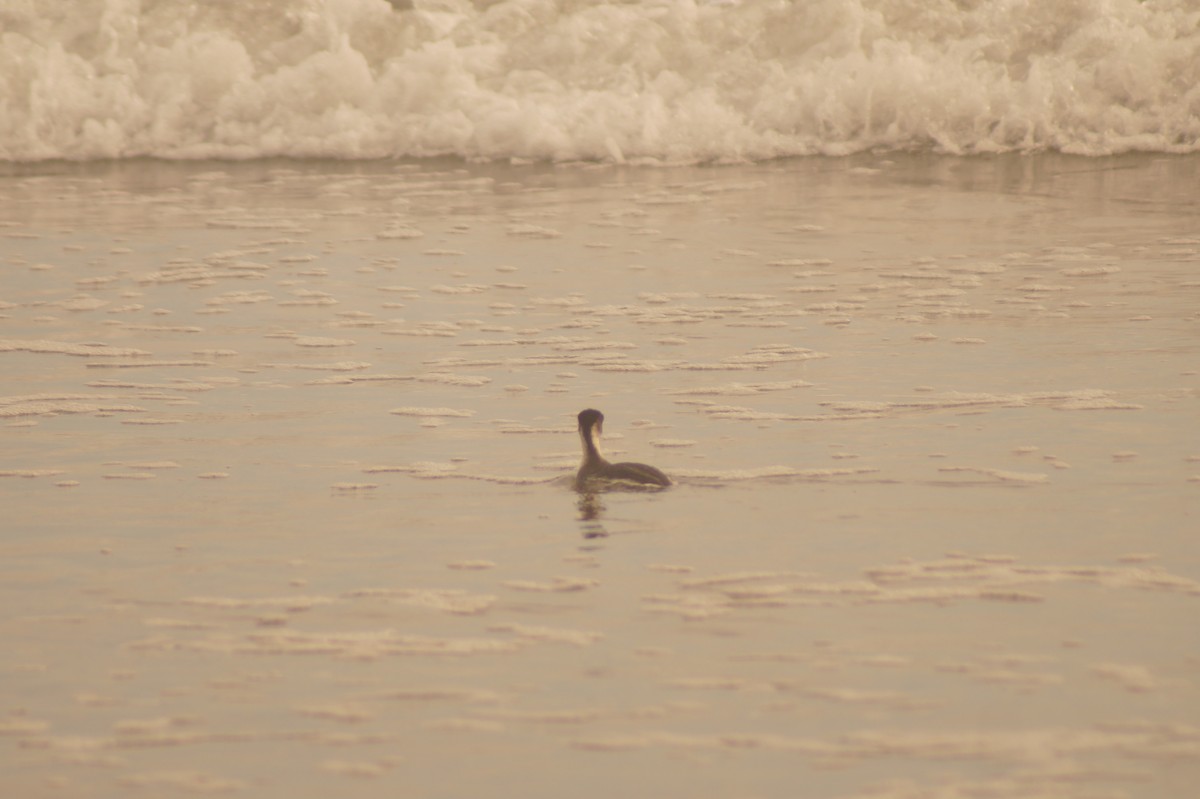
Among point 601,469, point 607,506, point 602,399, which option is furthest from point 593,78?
point 607,506

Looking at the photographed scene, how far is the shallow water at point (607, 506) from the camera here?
4.33 metres

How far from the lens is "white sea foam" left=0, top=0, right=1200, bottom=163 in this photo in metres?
15.0

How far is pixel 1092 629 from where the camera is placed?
16.3ft

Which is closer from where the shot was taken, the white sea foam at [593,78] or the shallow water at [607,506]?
the shallow water at [607,506]

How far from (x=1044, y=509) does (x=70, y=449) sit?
3.81m

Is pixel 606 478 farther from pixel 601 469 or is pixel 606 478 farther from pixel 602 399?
pixel 602 399

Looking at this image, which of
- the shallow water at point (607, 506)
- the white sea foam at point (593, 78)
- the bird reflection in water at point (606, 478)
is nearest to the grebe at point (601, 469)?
the bird reflection in water at point (606, 478)

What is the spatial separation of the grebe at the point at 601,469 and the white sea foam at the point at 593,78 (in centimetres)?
836

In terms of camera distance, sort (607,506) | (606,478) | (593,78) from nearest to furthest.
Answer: (607,506) → (606,478) → (593,78)

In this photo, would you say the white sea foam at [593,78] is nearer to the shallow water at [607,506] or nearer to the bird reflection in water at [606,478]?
the shallow water at [607,506]

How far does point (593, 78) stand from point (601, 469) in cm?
991

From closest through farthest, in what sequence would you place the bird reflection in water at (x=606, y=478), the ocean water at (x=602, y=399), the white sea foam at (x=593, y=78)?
the ocean water at (x=602, y=399) → the bird reflection in water at (x=606, y=478) → the white sea foam at (x=593, y=78)

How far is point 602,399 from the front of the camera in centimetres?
799

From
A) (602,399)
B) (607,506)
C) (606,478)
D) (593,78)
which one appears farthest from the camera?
(593,78)
